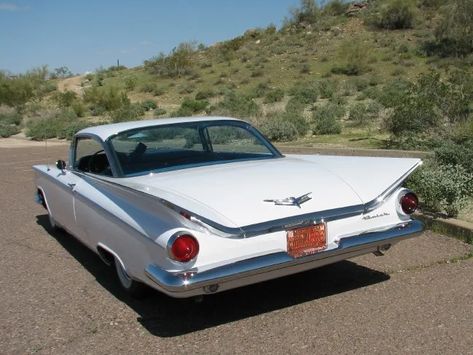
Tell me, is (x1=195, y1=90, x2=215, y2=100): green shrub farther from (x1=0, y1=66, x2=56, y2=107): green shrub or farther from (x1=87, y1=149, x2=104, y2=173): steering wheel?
(x1=87, y1=149, x2=104, y2=173): steering wheel

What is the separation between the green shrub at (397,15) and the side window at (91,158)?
1946 inches

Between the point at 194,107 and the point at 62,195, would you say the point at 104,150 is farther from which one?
the point at 194,107

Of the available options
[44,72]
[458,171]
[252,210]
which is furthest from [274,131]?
[44,72]

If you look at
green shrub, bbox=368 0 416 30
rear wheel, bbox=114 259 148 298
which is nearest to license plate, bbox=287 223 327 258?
rear wheel, bbox=114 259 148 298

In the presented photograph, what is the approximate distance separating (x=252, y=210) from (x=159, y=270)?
2.37ft

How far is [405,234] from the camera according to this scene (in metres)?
4.80

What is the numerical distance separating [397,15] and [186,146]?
49.7 meters

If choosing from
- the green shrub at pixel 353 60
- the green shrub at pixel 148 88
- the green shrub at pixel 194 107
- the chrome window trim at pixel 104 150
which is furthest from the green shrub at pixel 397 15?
the chrome window trim at pixel 104 150

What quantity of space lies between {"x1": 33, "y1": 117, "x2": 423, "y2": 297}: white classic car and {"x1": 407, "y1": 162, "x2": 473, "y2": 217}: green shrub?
1783 mm

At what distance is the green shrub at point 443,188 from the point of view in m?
6.93

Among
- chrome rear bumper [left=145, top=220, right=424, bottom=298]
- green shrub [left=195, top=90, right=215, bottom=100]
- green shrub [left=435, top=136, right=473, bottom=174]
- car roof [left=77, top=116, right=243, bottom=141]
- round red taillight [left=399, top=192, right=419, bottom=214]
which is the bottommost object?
green shrub [left=195, top=90, right=215, bottom=100]

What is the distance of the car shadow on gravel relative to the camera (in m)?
4.57

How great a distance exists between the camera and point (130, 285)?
4906 millimetres

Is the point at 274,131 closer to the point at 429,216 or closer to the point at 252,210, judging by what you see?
the point at 429,216
